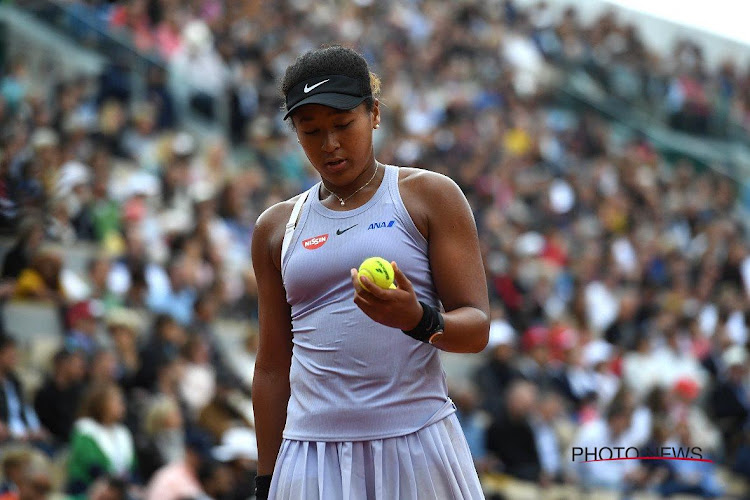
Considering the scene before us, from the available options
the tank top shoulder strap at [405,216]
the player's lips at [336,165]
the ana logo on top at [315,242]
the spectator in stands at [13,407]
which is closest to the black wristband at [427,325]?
the tank top shoulder strap at [405,216]

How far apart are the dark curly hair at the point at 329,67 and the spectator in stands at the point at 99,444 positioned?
4647 millimetres

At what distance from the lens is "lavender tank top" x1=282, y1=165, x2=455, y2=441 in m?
3.39

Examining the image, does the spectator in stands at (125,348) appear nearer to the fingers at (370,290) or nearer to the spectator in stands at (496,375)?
the spectator in stands at (496,375)

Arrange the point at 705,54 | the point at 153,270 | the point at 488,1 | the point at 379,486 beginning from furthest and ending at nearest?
the point at 705,54 < the point at 488,1 < the point at 153,270 < the point at 379,486

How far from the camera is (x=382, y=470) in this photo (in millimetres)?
3361

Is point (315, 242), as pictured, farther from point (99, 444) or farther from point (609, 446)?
point (609, 446)

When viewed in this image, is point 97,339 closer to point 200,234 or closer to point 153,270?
point 153,270

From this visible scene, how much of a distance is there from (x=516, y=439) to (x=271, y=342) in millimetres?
6669

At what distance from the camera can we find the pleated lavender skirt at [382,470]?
3.36m

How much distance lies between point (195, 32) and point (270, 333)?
39.5 feet

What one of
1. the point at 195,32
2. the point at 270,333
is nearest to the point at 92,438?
the point at 270,333

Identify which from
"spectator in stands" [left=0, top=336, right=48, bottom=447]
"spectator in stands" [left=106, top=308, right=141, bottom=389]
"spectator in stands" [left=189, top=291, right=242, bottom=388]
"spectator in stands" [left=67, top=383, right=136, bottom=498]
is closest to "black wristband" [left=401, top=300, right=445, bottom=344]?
"spectator in stands" [left=67, top=383, right=136, bottom=498]

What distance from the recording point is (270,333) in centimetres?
375

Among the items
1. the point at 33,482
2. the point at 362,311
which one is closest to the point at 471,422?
the point at 33,482
